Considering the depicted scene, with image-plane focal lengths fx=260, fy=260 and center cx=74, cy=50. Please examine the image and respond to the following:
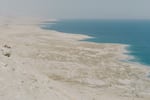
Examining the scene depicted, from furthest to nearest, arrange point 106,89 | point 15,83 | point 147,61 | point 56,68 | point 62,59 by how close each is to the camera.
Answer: point 147,61 < point 62,59 < point 56,68 < point 106,89 < point 15,83

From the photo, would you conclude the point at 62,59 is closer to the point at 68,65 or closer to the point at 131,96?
the point at 68,65

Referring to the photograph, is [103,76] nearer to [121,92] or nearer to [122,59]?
[121,92]

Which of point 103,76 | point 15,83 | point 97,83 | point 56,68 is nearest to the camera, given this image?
point 15,83

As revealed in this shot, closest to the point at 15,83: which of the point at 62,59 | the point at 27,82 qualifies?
the point at 27,82

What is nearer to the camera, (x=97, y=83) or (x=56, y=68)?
(x=97, y=83)

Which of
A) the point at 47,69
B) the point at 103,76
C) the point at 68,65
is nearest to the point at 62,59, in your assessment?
the point at 68,65

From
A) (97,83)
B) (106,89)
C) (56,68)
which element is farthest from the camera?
(56,68)

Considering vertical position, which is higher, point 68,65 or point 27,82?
point 27,82

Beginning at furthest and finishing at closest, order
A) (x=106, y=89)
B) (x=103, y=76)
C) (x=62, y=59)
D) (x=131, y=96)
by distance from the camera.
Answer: (x=62, y=59)
(x=103, y=76)
(x=106, y=89)
(x=131, y=96)

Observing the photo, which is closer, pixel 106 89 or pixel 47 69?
pixel 106 89
